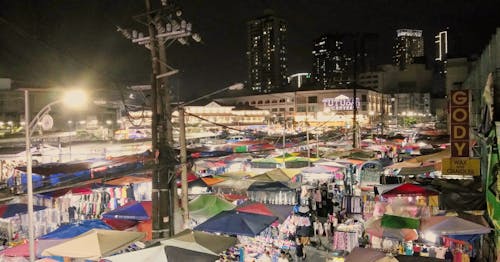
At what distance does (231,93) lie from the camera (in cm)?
11156

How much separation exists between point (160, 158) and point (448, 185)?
31.8 feet

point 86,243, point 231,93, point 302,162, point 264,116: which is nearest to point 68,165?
point 86,243

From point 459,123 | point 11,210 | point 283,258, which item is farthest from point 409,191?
point 11,210

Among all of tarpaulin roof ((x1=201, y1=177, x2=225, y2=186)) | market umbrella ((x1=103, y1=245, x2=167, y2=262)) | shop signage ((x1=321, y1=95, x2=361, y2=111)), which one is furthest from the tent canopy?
shop signage ((x1=321, y1=95, x2=361, y2=111))

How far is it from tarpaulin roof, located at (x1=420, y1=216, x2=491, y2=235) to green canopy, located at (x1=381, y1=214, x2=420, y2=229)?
0.33 m

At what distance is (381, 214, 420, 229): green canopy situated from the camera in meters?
11.8

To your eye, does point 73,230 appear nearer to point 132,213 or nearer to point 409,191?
point 132,213

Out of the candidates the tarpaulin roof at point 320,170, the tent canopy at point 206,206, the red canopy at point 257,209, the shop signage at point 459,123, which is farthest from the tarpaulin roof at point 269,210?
the shop signage at point 459,123

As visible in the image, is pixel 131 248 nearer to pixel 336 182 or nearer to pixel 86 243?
pixel 86 243

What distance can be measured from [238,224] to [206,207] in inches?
113

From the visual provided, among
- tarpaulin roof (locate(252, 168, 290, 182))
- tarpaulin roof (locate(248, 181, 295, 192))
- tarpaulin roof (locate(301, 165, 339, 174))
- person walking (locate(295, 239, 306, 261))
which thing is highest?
tarpaulin roof (locate(301, 165, 339, 174))

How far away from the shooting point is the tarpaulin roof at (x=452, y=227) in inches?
412

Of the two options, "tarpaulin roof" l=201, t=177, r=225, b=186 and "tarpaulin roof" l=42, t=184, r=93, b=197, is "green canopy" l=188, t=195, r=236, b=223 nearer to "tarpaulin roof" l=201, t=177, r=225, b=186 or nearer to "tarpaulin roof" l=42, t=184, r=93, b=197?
"tarpaulin roof" l=201, t=177, r=225, b=186

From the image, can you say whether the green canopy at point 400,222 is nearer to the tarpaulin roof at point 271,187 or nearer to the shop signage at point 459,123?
the shop signage at point 459,123
